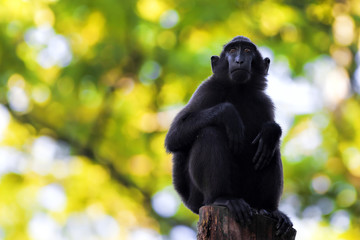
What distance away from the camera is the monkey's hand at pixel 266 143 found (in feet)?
15.3

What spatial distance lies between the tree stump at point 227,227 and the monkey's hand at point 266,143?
66cm

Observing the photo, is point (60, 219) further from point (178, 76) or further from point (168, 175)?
point (178, 76)

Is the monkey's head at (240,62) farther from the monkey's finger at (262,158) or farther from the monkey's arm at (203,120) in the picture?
the monkey's finger at (262,158)

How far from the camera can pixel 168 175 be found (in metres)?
10.9

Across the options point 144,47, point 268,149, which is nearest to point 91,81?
point 144,47

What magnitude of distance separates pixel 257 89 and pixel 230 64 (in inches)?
19.4

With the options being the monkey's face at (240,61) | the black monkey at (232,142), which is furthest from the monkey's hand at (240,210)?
the monkey's face at (240,61)

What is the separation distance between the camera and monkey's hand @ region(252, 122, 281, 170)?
184 inches

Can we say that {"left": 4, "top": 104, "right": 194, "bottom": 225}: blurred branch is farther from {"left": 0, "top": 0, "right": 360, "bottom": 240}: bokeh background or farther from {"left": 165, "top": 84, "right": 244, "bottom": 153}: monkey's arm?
{"left": 165, "top": 84, "right": 244, "bottom": 153}: monkey's arm

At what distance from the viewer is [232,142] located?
15.1 ft

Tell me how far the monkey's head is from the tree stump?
142 centimetres

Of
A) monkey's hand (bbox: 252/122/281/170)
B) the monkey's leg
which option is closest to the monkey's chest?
monkey's hand (bbox: 252/122/281/170)

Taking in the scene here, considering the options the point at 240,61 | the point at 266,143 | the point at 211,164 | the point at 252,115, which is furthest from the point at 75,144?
the point at 266,143

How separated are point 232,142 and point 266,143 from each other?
31 centimetres
